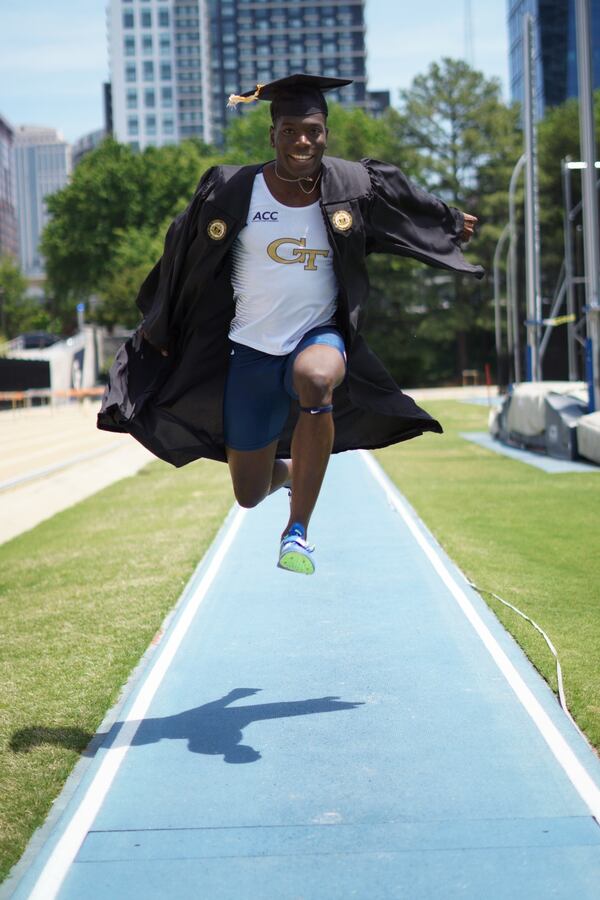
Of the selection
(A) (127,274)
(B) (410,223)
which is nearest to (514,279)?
(A) (127,274)

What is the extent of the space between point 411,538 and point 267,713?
21.3ft

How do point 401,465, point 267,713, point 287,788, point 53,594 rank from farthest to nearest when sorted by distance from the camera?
1. point 401,465
2. point 53,594
3. point 267,713
4. point 287,788

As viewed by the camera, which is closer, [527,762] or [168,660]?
[527,762]

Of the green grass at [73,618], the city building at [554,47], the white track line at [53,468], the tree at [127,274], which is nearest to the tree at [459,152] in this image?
the tree at [127,274]

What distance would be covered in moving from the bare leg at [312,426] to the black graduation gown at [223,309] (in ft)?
1.16

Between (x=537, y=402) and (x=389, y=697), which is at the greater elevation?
(x=537, y=402)

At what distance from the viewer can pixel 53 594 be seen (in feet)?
34.8

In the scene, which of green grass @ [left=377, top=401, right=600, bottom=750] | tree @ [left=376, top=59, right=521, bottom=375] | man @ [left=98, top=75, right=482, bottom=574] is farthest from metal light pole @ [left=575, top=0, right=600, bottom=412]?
tree @ [left=376, top=59, right=521, bottom=375]

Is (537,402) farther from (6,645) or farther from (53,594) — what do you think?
(6,645)

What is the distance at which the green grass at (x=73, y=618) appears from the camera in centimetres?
543

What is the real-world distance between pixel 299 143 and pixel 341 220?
42 cm

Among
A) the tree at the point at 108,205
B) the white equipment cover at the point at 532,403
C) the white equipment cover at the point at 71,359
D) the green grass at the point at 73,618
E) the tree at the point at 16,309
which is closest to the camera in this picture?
the green grass at the point at 73,618

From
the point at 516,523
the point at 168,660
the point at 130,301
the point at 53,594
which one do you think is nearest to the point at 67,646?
the point at 168,660

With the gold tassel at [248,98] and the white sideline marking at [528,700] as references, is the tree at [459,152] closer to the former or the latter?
the white sideline marking at [528,700]
